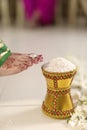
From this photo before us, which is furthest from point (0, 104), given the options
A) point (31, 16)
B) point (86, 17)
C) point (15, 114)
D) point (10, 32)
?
point (86, 17)

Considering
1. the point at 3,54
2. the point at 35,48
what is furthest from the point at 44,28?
the point at 3,54

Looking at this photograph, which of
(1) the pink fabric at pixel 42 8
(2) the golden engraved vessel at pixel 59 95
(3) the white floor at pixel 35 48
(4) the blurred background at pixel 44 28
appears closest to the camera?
(2) the golden engraved vessel at pixel 59 95

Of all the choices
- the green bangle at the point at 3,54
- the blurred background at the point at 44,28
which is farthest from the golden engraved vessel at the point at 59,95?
the blurred background at the point at 44,28

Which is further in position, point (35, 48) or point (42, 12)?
point (42, 12)

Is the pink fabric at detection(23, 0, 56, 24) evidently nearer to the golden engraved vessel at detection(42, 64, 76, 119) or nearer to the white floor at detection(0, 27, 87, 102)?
the white floor at detection(0, 27, 87, 102)

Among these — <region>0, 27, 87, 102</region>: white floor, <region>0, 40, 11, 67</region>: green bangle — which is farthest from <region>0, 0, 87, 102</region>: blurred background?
<region>0, 40, 11, 67</region>: green bangle

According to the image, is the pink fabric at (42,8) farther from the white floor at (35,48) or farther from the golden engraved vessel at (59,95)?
the golden engraved vessel at (59,95)

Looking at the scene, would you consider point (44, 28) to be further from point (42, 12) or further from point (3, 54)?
point (3, 54)
